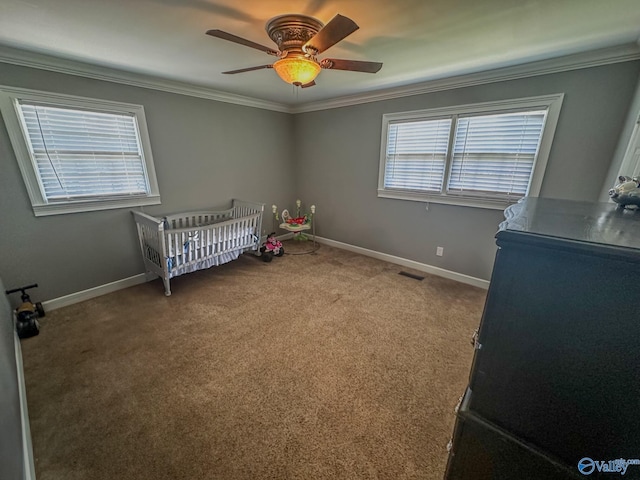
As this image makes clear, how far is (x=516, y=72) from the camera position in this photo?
251 centimetres

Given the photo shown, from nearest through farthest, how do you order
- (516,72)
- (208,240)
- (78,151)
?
(516,72), (78,151), (208,240)

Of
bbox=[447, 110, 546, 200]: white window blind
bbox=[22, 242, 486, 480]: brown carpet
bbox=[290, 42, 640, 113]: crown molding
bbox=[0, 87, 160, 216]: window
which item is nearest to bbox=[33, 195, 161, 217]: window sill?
bbox=[0, 87, 160, 216]: window

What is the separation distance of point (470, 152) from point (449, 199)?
22.4 inches

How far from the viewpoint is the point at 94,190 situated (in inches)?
110

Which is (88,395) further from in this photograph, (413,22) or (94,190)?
(413,22)

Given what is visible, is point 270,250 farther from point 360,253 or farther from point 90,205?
point 90,205

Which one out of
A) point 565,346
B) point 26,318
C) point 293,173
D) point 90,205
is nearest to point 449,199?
point 293,173

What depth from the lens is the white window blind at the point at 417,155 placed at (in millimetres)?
3199

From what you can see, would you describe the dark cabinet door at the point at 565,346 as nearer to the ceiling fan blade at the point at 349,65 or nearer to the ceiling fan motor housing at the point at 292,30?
the ceiling fan blade at the point at 349,65

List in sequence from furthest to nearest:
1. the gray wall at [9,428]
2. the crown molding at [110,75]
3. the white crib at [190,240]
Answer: the white crib at [190,240]
the crown molding at [110,75]
the gray wall at [9,428]

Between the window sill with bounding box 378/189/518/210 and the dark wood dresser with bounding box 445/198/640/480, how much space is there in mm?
2412

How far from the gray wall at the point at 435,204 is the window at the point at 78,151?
248 centimetres

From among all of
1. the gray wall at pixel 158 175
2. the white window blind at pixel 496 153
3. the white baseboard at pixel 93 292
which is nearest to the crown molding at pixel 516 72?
the white window blind at pixel 496 153

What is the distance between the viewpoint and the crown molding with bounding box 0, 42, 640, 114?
2.14 metres
